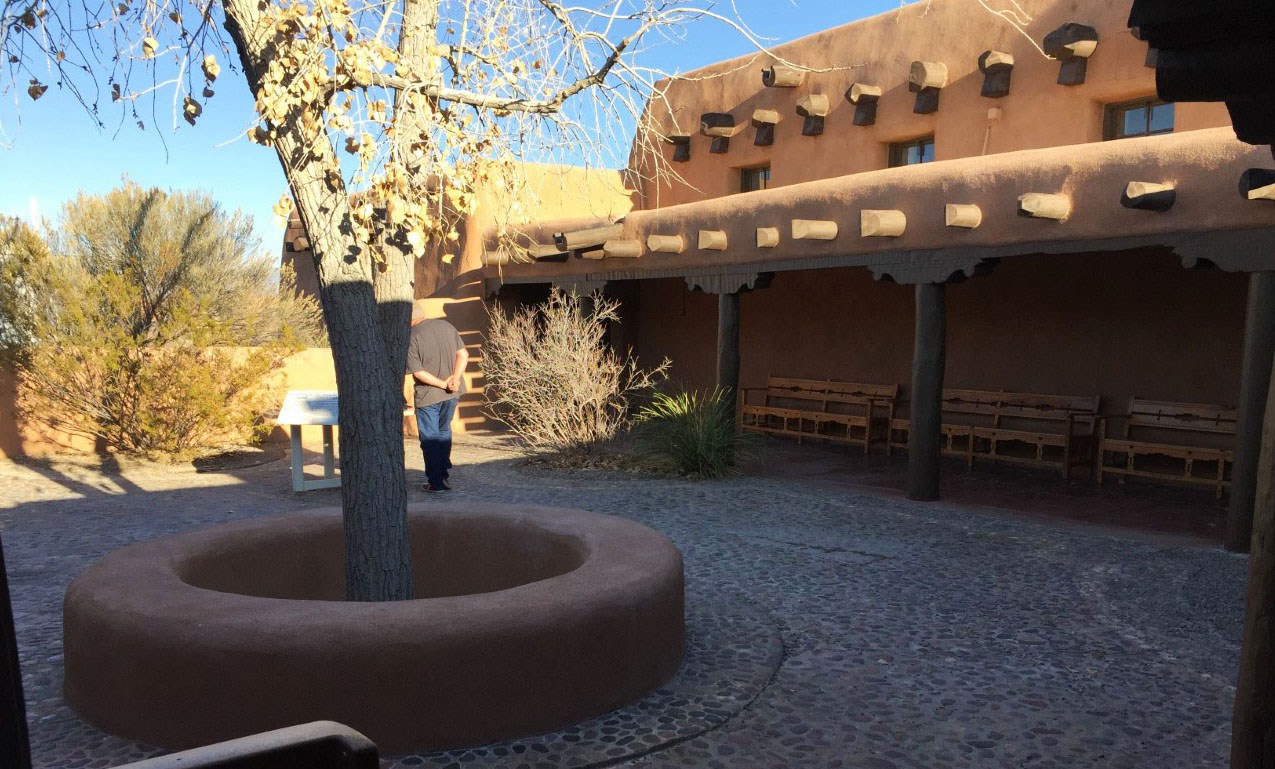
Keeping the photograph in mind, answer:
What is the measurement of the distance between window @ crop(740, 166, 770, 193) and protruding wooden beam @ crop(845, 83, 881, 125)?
2032 mm

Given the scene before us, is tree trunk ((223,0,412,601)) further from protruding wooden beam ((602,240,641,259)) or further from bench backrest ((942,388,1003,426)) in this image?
bench backrest ((942,388,1003,426))

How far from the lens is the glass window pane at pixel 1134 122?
979 cm

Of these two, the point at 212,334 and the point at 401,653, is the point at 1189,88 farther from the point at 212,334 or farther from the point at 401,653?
the point at 212,334

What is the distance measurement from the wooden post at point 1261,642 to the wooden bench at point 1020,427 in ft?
23.6

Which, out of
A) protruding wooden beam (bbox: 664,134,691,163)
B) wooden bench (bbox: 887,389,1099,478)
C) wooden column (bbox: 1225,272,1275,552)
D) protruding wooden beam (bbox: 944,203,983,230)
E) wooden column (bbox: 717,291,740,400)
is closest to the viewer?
wooden column (bbox: 1225,272,1275,552)

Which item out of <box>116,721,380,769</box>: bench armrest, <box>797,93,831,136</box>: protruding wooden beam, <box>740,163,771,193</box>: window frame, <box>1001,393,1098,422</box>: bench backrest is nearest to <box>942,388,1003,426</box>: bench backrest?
<box>1001,393,1098,422</box>: bench backrest

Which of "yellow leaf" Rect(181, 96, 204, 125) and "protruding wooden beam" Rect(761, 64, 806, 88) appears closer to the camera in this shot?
"yellow leaf" Rect(181, 96, 204, 125)

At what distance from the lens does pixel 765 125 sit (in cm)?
1312

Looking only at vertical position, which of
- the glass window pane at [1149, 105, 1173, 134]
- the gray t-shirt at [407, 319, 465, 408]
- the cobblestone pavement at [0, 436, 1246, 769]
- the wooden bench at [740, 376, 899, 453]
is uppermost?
the glass window pane at [1149, 105, 1173, 134]

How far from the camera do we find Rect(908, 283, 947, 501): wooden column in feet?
27.3

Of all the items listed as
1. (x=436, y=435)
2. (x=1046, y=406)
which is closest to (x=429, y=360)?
(x=436, y=435)

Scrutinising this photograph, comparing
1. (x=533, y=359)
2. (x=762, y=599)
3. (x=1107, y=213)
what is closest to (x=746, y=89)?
(x=533, y=359)

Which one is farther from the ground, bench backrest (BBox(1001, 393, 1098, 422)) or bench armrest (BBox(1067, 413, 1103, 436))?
bench backrest (BBox(1001, 393, 1098, 422))

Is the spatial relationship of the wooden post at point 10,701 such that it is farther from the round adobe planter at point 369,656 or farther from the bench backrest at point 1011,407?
the bench backrest at point 1011,407
